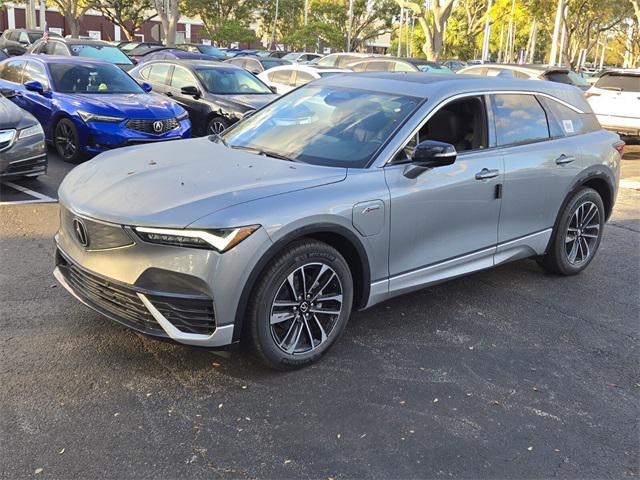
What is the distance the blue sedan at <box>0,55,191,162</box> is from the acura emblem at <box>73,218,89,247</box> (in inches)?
213

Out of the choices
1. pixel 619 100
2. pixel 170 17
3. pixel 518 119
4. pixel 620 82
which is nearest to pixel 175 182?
pixel 518 119

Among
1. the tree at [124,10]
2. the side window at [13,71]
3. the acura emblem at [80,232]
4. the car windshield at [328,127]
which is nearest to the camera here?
the acura emblem at [80,232]

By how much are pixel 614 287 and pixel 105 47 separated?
14749 millimetres

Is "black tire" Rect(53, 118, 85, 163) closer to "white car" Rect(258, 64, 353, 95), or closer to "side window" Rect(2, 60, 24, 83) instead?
"side window" Rect(2, 60, 24, 83)

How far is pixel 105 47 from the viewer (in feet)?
54.5

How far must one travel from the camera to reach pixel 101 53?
1612cm

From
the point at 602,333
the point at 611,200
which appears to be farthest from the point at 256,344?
the point at 611,200

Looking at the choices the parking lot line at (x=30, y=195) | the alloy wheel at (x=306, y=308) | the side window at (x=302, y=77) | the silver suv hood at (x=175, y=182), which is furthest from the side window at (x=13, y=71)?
the alloy wheel at (x=306, y=308)

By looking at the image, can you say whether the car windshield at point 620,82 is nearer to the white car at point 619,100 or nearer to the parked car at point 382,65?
the white car at point 619,100

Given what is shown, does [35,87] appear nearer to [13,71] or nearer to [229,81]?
[13,71]

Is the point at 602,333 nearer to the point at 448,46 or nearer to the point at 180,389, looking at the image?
the point at 180,389

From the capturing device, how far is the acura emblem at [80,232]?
3.52 metres

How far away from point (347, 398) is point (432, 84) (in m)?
2.31

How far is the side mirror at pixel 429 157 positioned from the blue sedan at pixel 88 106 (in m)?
5.78
